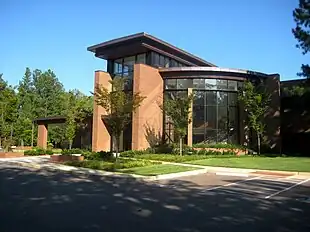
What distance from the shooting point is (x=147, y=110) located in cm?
3183

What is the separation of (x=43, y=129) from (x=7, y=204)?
34616mm

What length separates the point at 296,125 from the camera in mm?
35812

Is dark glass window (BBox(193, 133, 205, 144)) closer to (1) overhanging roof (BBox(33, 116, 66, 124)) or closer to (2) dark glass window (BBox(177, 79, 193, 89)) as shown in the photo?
(2) dark glass window (BBox(177, 79, 193, 89))

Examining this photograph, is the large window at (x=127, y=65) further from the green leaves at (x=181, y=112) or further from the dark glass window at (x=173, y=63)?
the green leaves at (x=181, y=112)

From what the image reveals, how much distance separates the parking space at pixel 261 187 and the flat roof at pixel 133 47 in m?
18.8

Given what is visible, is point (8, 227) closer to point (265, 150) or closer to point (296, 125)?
point (265, 150)

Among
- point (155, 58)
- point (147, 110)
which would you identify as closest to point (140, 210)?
point (147, 110)

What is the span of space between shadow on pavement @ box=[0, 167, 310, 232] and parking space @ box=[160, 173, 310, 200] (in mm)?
348

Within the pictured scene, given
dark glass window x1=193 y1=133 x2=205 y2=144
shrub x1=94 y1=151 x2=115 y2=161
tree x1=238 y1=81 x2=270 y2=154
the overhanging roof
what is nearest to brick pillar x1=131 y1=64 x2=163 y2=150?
dark glass window x1=193 y1=133 x2=205 y2=144

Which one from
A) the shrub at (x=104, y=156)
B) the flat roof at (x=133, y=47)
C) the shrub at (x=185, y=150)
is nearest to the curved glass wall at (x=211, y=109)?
the shrub at (x=185, y=150)

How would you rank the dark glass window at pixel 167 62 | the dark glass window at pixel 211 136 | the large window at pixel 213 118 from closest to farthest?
the dark glass window at pixel 211 136 < the large window at pixel 213 118 < the dark glass window at pixel 167 62

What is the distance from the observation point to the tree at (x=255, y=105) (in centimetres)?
3125

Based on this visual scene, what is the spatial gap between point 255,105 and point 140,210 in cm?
2479

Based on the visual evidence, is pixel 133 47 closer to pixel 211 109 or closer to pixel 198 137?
pixel 211 109
